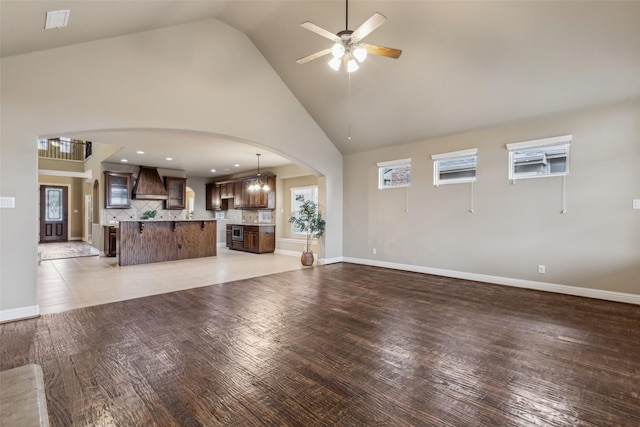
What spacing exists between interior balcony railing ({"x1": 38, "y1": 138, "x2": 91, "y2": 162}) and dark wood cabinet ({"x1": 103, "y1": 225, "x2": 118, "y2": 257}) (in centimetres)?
389

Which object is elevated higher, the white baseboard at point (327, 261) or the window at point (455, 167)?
the window at point (455, 167)

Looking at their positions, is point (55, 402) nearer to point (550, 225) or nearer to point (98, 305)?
point (98, 305)

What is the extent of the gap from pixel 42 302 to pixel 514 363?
5619 millimetres

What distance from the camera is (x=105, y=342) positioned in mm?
2775

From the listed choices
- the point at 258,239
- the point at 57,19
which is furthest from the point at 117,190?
the point at 57,19

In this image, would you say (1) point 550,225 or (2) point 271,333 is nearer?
(2) point 271,333

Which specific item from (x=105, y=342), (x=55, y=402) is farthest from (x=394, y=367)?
(x=105, y=342)

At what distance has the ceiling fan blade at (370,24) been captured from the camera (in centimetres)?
277

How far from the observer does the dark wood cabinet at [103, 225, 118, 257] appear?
833 centimetres

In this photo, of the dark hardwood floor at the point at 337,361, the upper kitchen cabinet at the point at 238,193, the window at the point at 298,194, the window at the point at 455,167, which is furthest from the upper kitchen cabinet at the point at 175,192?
the window at the point at 455,167

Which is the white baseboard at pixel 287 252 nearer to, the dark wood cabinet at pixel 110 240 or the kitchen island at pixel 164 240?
the kitchen island at pixel 164 240

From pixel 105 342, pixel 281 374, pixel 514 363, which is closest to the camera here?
pixel 281 374

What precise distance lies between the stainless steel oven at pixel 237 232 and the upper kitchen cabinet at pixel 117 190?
323 cm

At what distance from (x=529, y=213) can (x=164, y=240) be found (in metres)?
8.00
